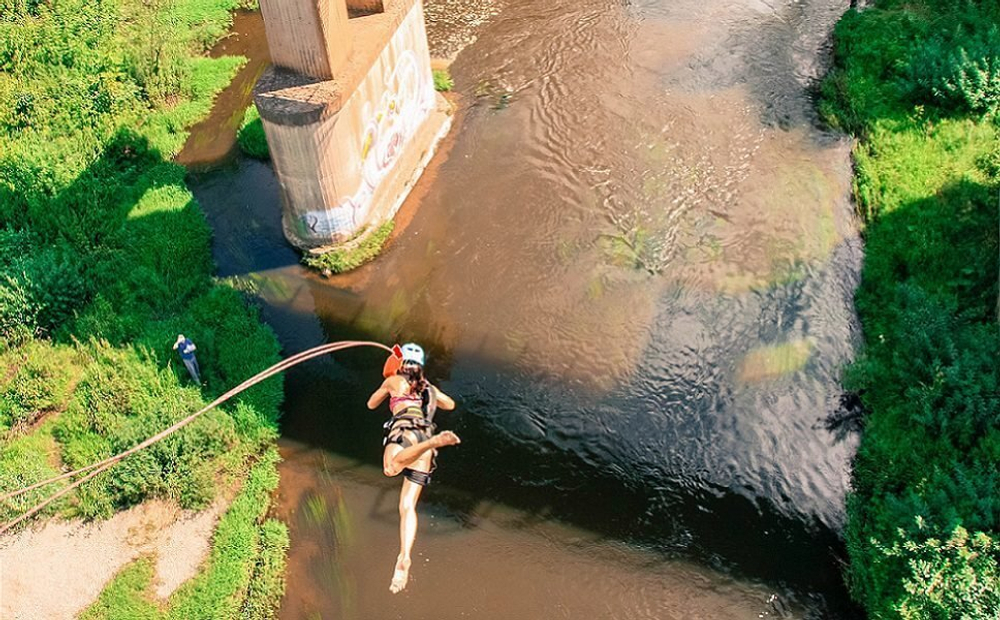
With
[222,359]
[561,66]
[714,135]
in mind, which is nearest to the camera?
[222,359]

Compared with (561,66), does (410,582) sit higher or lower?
lower

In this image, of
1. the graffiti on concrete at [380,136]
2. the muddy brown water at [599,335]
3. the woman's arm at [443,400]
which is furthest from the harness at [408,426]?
the graffiti on concrete at [380,136]

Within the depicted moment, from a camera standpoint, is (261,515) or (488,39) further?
(488,39)

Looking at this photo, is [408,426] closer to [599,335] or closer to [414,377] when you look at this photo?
[414,377]

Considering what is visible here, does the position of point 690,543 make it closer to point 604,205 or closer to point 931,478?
point 931,478

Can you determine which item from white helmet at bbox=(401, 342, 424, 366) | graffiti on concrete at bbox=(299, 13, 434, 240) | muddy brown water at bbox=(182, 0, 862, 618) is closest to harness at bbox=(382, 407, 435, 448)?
white helmet at bbox=(401, 342, 424, 366)

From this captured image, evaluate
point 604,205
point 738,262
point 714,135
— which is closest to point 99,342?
point 604,205
